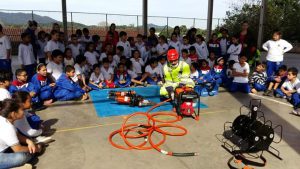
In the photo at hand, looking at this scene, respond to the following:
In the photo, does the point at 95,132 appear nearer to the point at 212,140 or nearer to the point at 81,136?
the point at 81,136

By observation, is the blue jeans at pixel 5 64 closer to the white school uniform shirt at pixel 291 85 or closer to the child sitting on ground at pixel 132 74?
the child sitting on ground at pixel 132 74

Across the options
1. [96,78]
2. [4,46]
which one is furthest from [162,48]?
[4,46]

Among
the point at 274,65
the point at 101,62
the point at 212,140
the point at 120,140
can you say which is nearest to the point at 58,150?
the point at 120,140

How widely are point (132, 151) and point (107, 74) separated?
4.36 m

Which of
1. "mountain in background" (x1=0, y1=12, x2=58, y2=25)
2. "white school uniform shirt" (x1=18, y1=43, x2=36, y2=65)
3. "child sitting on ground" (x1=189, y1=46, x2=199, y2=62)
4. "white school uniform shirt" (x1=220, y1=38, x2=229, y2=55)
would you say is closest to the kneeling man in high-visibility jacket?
"child sitting on ground" (x1=189, y1=46, x2=199, y2=62)

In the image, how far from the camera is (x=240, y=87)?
840 cm

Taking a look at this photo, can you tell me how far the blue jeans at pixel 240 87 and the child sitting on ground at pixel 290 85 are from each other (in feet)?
2.77

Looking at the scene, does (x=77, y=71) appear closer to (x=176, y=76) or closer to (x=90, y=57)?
(x=90, y=57)

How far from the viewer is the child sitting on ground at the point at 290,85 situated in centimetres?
738

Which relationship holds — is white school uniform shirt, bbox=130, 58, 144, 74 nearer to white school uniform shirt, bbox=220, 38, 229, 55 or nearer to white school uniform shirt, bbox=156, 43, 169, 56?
white school uniform shirt, bbox=156, 43, 169, 56

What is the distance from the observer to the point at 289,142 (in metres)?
4.98

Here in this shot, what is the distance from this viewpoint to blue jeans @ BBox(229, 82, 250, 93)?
832 centimetres

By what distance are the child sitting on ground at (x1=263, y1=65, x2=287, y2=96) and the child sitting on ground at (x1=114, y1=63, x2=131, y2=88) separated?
4034 mm

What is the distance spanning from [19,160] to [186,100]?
11.0 ft
